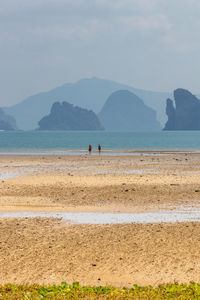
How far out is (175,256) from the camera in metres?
14.2

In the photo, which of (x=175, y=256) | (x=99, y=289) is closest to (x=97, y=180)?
(x=175, y=256)

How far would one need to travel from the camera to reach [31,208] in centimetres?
2284

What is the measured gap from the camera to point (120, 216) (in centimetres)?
2067

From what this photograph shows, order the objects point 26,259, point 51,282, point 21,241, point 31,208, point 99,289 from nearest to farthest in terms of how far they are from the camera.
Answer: point 99,289
point 51,282
point 26,259
point 21,241
point 31,208

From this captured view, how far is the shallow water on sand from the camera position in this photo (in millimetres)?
19375

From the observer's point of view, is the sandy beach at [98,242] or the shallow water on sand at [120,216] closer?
the sandy beach at [98,242]

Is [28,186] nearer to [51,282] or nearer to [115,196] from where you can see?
[115,196]

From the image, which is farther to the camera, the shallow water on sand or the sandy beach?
the shallow water on sand

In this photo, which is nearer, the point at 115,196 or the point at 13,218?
the point at 13,218

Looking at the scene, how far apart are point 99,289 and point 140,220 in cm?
898

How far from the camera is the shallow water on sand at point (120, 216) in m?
19.4

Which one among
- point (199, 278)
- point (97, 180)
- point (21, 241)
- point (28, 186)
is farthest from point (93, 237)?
point (97, 180)

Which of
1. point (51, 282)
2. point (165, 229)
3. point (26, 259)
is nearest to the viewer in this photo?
point (51, 282)

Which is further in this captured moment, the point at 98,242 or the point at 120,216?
the point at 120,216
